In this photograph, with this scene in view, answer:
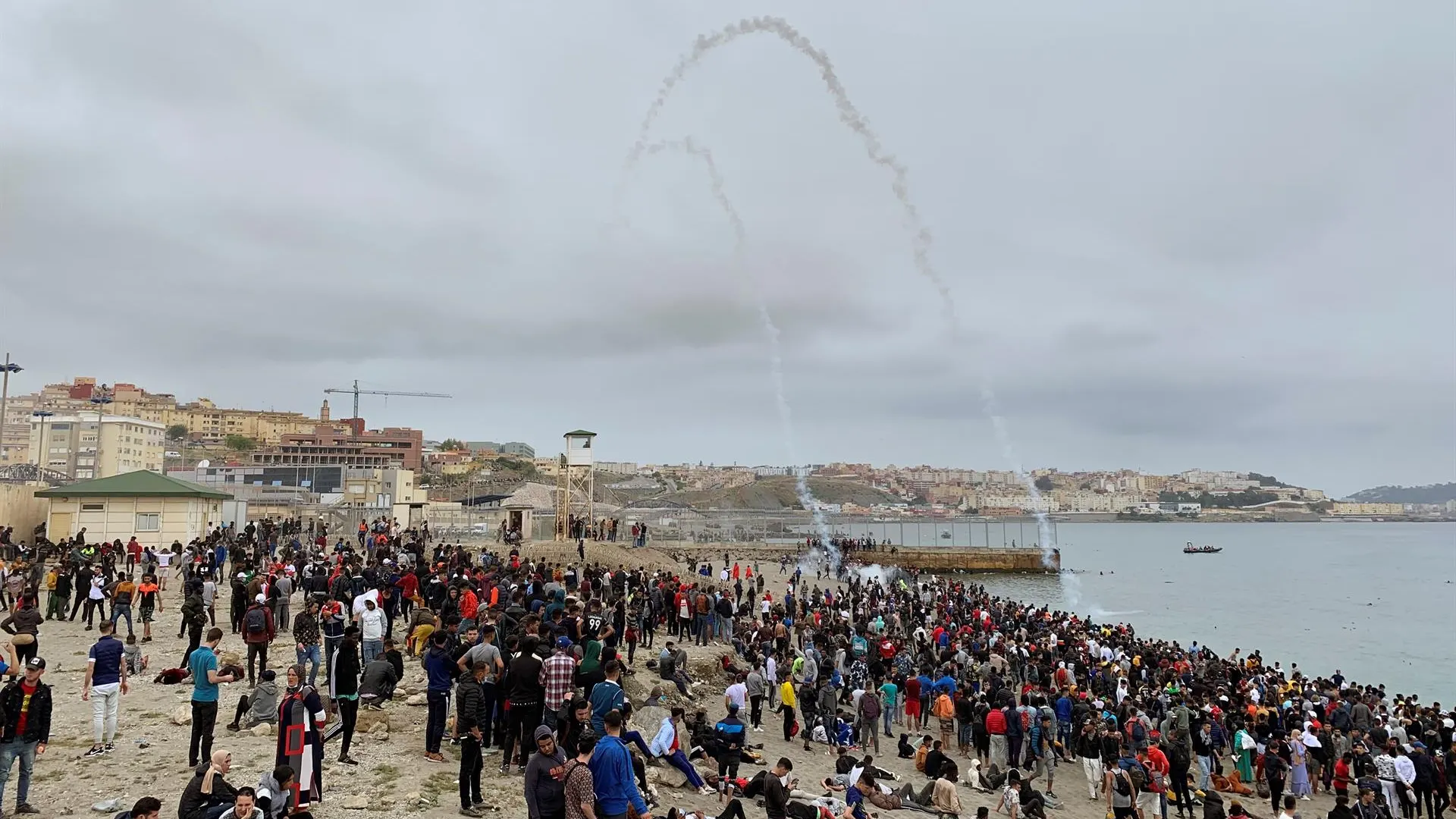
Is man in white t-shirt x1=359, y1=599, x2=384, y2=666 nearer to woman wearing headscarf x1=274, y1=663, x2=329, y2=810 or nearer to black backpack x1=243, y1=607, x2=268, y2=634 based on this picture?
black backpack x1=243, y1=607, x2=268, y2=634

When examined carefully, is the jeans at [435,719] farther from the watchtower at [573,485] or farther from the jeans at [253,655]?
the watchtower at [573,485]

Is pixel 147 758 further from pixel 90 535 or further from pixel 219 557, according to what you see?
pixel 90 535

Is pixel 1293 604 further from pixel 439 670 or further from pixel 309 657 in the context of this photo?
pixel 309 657

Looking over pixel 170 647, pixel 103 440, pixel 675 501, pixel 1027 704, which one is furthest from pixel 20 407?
pixel 1027 704

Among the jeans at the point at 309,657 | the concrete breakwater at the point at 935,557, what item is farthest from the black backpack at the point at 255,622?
the concrete breakwater at the point at 935,557

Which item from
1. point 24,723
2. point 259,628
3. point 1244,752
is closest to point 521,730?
point 259,628

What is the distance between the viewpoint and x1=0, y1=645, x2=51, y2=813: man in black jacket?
7004mm

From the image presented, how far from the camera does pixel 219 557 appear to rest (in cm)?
2084

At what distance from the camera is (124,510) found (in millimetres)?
24094

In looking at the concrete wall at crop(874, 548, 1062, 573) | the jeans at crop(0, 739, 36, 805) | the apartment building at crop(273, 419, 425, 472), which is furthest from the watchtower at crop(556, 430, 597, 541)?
the apartment building at crop(273, 419, 425, 472)

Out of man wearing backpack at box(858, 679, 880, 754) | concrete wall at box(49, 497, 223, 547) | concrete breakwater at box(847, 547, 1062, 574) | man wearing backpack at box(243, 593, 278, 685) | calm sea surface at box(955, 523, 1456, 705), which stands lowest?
calm sea surface at box(955, 523, 1456, 705)

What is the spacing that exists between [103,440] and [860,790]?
3303 inches

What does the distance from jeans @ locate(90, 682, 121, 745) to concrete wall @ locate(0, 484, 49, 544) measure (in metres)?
24.0

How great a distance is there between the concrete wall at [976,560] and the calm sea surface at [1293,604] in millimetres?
2385
